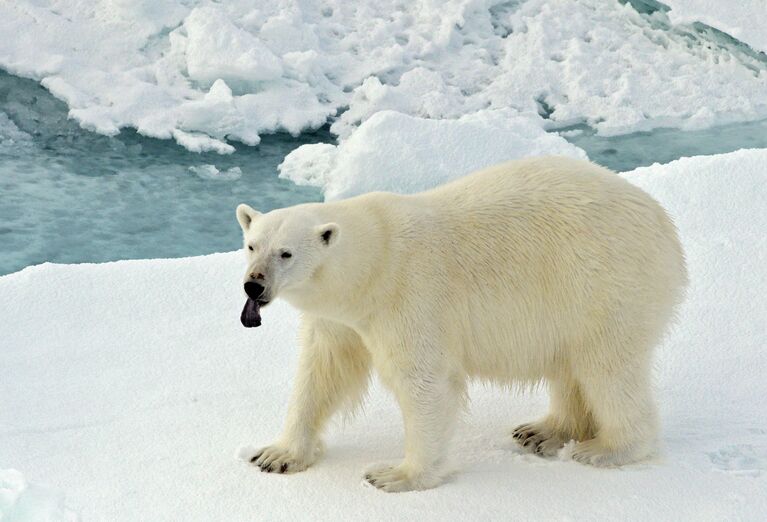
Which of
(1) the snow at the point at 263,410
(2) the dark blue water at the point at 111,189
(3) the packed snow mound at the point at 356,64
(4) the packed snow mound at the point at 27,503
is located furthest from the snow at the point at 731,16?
(4) the packed snow mound at the point at 27,503

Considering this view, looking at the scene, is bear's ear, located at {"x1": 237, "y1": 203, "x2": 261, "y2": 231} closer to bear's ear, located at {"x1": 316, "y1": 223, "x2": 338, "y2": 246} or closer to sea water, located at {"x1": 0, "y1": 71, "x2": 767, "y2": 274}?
bear's ear, located at {"x1": 316, "y1": 223, "x2": 338, "y2": 246}

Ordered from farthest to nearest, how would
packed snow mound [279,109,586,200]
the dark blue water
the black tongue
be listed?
the dark blue water, packed snow mound [279,109,586,200], the black tongue

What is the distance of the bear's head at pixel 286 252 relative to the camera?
3080 mm

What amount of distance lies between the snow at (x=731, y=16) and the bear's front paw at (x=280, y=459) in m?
9.26

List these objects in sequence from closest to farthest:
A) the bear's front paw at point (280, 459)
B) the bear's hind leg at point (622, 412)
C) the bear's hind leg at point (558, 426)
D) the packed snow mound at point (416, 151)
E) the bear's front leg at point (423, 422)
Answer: the bear's front leg at point (423, 422), the bear's hind leg at point (622, 412), the bear's front paw at point (280, 459), the bear's hind leg at point (558, 426), the packed snow mound at point (416, 151)

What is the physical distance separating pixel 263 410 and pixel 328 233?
3.77 ft

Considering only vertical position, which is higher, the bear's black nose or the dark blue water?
the bear's black nose

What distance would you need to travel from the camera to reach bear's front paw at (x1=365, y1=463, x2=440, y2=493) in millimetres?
3375

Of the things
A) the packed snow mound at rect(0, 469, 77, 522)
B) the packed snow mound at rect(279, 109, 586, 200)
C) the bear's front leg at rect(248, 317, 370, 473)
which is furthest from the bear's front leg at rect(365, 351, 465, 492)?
the packed snow mound at rect(279, 109, 586, 200)

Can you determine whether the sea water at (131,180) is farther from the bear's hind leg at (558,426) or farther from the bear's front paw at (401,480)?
the bear's front paw at (401,480)

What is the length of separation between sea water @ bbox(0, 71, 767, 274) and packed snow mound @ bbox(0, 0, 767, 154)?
18 centimetres

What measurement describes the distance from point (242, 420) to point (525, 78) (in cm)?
783

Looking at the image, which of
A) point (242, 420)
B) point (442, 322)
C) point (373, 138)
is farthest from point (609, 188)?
point (373, 138)

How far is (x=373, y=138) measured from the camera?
26.7 feet
